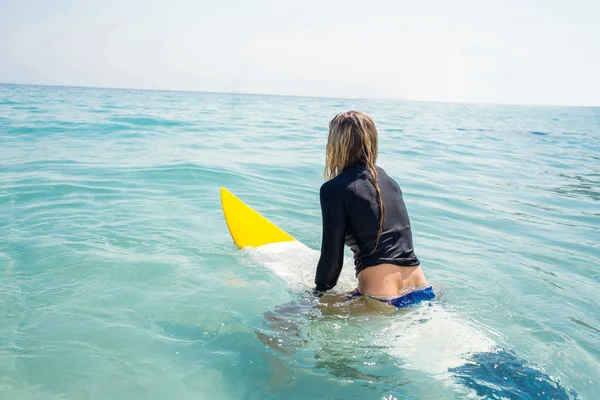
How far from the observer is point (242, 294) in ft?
13.6

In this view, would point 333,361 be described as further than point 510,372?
Yes

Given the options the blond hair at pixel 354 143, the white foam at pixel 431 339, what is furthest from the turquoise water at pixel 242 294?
the blond hair at pixel 354 143

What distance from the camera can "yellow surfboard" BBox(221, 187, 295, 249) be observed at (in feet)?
16.2

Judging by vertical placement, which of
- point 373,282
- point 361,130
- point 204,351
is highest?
point 361,130

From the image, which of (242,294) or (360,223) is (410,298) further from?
(242,294)

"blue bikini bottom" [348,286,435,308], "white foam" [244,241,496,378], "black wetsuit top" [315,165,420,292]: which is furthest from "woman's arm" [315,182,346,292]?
"white foam" [244,241,496,378]

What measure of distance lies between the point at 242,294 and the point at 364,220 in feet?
5.10

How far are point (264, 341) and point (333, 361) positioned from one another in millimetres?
493

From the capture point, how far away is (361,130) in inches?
121

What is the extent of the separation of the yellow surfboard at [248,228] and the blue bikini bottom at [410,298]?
1755 millimetres

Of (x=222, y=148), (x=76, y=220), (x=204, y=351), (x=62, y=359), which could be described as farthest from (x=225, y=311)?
(x=222, y=148)

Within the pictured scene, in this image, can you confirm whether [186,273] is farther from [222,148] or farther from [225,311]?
[222,148]

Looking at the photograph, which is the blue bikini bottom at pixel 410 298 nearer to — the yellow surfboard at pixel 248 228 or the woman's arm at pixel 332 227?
the woman's arm at pixel 332 227

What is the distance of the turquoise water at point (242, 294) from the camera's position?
289cm
